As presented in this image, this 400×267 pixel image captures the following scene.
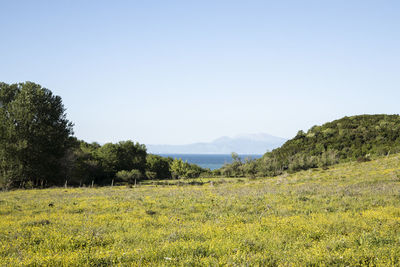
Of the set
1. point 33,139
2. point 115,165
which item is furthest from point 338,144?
point 33,139

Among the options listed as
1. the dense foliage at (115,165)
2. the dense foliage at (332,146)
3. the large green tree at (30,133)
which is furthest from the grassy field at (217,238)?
the dense foliage at (332,146)

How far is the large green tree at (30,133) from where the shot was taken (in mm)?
44028

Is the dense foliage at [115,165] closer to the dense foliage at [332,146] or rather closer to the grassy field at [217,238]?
the dense foliage at [332,146]

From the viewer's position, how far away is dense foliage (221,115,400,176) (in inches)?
2923

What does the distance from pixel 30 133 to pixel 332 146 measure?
82369 mm

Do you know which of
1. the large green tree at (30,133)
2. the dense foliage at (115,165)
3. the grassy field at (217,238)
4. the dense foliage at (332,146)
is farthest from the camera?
the dense foliage at (332,146)

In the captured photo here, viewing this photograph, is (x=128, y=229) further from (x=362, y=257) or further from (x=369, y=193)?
(x=369, y=193)

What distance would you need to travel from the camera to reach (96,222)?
13852 mm

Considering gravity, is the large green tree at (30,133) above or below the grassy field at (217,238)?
above

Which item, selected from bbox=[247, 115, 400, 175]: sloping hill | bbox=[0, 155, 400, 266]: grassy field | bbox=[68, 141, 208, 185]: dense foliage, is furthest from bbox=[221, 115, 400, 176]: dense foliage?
bbox=[0, 155, 400, 266]: grassy field

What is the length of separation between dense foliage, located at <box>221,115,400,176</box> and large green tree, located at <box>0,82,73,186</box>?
49.0 meters

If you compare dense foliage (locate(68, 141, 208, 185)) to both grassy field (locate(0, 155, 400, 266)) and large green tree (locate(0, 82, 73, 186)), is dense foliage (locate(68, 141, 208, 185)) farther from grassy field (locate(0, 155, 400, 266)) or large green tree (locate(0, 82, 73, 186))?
grassy field (locate(0, 155, 400, 266))

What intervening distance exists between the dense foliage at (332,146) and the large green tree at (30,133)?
49.0 meters

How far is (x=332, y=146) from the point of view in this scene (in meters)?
89.1
